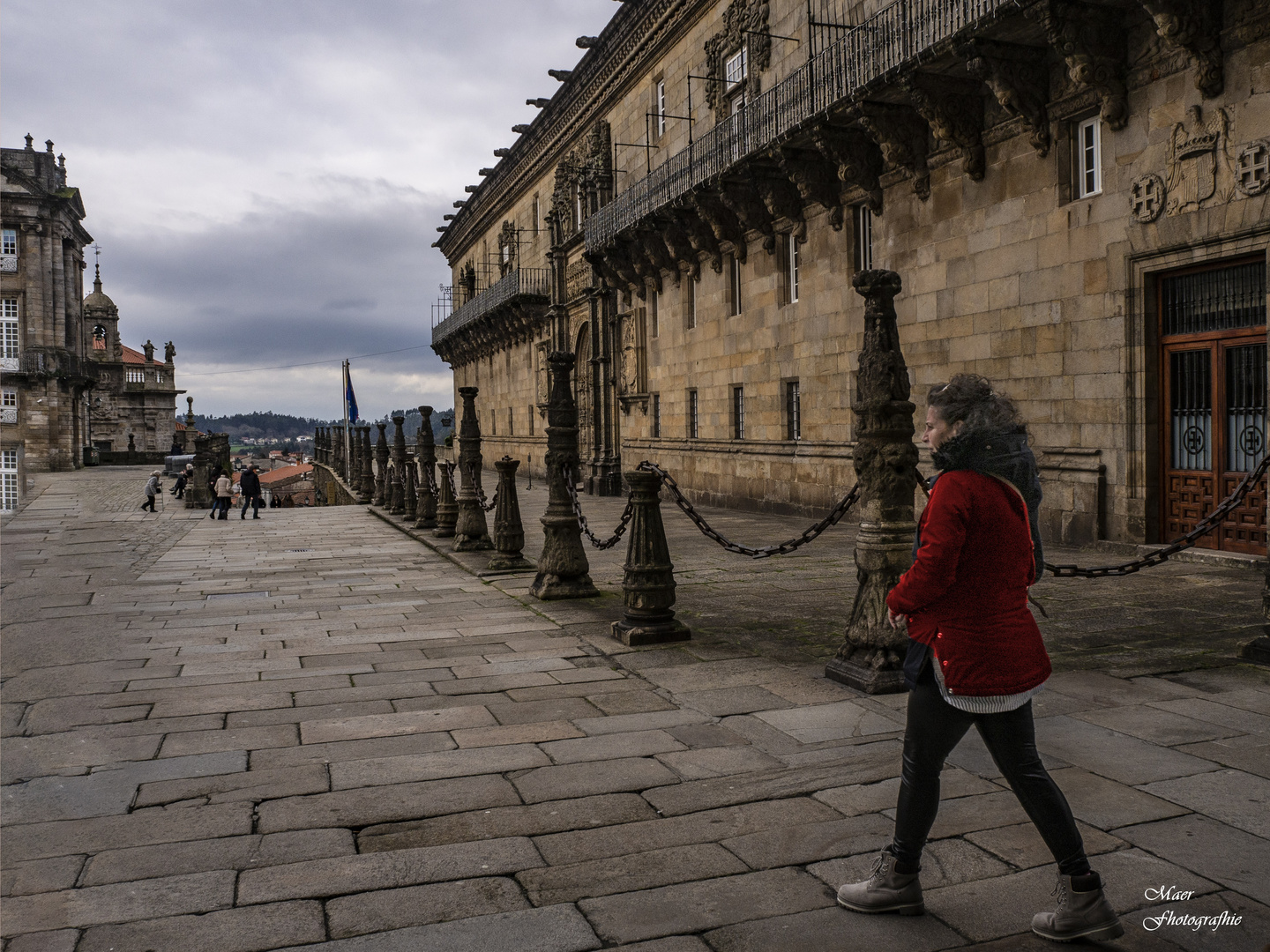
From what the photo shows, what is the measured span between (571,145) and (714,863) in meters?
27.8

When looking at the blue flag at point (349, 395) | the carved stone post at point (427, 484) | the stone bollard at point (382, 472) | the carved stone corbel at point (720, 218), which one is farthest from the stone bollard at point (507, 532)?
the blue flag at point (349, 395)

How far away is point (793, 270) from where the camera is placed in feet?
57.7

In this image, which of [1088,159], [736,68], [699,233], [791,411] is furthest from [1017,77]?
[699,233]

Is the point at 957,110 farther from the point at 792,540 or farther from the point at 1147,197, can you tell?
the point at 792,540

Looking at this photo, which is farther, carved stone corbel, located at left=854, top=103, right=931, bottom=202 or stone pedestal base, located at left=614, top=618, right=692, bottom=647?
carved stone corbel, located at left=854, top=103, right=931, bottom=202

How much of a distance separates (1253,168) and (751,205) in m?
9.60

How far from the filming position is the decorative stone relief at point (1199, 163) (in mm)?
9312

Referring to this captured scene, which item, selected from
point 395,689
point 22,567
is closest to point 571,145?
point 22,567

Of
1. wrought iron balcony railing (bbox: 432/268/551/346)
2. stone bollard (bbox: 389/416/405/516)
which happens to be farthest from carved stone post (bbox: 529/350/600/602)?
wrought iron balcony railing (bbox: 432/268/551/346)

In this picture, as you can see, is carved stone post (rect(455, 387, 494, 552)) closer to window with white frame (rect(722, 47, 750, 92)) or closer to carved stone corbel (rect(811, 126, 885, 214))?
carved stone corbel (rect(811, 126, 885, 214))

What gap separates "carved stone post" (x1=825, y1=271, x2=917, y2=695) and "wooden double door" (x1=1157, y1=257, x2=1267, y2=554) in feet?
19.0

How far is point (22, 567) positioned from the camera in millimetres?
12430

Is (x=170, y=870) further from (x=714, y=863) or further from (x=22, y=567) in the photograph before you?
(x=22, y=567)

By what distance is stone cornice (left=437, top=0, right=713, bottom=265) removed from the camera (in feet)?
70.0
